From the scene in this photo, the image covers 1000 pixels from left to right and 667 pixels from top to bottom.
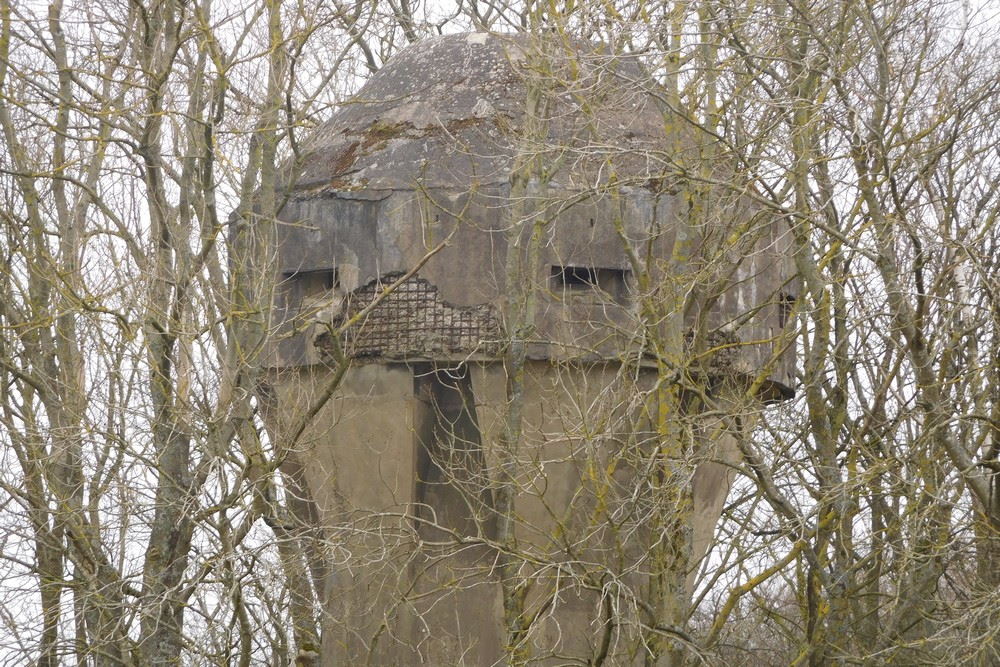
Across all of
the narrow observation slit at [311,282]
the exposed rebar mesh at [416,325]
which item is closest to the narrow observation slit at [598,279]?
the exposed rebar mesh at [416,325]

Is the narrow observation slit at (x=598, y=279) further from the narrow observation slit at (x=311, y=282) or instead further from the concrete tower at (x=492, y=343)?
the narrow observation slit at (x=311, y=282)

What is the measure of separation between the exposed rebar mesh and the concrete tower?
0.04ft

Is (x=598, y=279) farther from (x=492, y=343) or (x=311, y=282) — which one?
(x=311, y=282)

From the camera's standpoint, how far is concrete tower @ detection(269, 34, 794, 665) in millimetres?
7781

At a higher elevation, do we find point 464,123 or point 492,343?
point 464,123

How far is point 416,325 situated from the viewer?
26.7ft

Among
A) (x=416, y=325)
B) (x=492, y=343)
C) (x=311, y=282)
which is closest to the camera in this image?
(x=492, y=343)

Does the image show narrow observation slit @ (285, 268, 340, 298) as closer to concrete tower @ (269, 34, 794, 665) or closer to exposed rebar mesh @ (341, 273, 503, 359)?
concrete tower @ (269, 34, 794, 665)

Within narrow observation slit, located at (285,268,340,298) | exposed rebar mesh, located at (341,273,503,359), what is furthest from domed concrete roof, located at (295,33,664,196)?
exposed rebar mesh, located at (341,273,503,359)

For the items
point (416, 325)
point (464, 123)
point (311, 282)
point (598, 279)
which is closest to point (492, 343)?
point (416, 325)

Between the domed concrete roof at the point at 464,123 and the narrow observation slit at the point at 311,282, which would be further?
the narrow observation slit at the point at 311,282

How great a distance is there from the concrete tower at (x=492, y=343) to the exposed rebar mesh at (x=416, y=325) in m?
0.01

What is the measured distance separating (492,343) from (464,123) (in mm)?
1399

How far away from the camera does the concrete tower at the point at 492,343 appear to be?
778 cm
